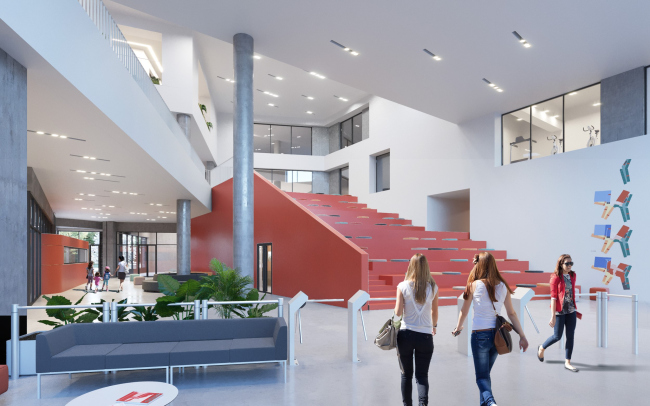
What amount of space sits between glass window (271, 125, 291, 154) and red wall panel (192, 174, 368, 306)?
9986mm

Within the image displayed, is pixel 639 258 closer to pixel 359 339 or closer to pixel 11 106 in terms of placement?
pixel 359 339

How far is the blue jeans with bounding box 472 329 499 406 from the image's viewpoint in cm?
405

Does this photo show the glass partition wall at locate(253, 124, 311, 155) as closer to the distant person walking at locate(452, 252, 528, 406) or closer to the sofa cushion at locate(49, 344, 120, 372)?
the sofa cushion at locate(49, 344, 120, 372)

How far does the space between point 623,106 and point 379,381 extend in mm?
10649

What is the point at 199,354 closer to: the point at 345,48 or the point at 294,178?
the point at 345,48

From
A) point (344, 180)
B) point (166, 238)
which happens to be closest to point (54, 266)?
point (344, 180)

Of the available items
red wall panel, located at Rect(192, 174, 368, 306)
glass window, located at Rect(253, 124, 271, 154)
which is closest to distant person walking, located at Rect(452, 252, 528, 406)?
red wall panel, located at Rect(192, 174, 368, 306)

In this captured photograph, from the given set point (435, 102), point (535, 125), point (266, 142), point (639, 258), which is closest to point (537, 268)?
point (639, 258)

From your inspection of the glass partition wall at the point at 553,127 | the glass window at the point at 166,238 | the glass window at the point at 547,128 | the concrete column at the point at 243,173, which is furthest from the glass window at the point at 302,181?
the concrete column at the point at 243,173

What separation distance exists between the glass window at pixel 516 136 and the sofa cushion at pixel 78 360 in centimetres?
1372

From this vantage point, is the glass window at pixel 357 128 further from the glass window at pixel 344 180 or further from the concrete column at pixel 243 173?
the concrete column at pixel 243 173

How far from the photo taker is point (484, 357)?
408 cm

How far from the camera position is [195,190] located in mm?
16859

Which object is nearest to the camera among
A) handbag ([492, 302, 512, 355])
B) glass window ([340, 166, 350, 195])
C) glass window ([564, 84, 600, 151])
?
handbag ([492, 302, 512, 355])
